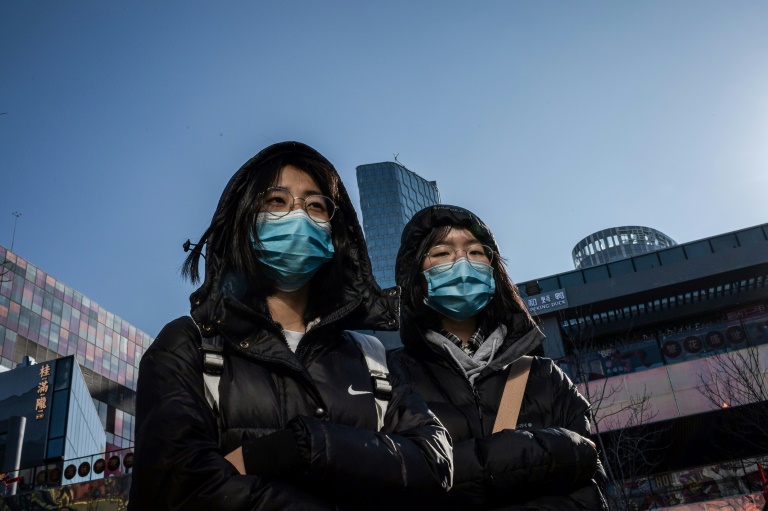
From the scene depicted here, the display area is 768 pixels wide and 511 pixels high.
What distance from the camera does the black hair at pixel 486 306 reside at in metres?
3.73

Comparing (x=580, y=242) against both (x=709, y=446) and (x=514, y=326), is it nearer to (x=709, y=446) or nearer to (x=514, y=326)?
(x=709, y=446)

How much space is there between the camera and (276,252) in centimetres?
272

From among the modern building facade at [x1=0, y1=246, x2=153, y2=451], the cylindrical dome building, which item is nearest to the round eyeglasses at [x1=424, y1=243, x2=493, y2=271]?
the modern building facade at [x1=0, y1=246, x2=153, y2=451]

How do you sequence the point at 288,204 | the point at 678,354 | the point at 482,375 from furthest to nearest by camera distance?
the point at 678,354 → the point at 482,375 → the point at 288,204

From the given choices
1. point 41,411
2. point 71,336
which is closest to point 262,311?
point 41,411

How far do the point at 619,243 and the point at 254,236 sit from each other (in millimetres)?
98506

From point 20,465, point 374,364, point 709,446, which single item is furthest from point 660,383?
point 20,465

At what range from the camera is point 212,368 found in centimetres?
212

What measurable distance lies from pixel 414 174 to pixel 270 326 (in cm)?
11659

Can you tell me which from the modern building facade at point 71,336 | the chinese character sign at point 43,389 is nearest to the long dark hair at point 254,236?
the chinese character sign at point 43,389

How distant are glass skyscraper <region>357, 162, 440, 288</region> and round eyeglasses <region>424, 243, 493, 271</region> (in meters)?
100

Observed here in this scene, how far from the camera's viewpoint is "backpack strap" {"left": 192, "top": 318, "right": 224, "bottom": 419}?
2.08m

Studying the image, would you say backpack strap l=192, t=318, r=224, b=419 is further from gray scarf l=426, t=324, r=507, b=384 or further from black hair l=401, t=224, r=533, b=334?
black hair l=401, t=224, r=533, b=334

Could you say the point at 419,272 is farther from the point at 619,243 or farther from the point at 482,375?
the point at 619,243
